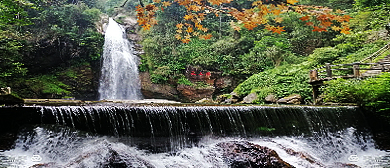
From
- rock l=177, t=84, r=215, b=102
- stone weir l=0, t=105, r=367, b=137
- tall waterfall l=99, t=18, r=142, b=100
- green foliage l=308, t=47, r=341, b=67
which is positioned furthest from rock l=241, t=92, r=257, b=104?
tall waterfall l=99, t=18, r=142, b=100

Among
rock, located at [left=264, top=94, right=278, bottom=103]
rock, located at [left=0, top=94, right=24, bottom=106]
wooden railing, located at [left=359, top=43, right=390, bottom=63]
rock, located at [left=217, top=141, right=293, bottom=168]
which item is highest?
wooden railing, located at [left=359, top=43, right=390, bottom=63]

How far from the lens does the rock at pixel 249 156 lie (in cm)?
429

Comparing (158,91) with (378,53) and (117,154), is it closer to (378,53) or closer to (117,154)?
(378,53)

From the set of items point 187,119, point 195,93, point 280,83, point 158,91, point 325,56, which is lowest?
point 195,93

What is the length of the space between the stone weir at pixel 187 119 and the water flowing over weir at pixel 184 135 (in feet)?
0.06

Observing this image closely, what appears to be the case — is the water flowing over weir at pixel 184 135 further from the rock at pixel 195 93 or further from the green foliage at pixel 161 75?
the green foliage at pixel 161 75

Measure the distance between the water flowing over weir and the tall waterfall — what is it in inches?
470

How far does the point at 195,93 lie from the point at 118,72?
6096 mm

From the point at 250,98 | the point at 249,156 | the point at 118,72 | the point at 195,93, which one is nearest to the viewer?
the point at 249,156

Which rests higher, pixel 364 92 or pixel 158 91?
pixel 364 92

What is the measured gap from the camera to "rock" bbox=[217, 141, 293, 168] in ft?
14.1

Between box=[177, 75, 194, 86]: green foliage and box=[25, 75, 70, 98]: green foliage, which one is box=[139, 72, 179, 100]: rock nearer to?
box=[177, 75, 194, 86]: green foliage

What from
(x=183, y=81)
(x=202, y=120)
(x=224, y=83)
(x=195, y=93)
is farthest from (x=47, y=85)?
(x=202, y=120)

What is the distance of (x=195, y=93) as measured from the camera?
699 inches
